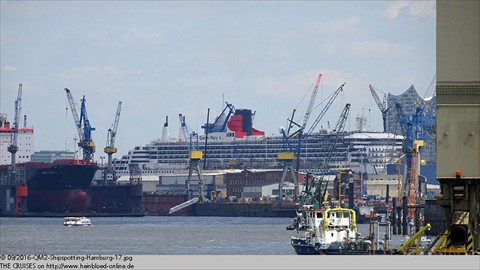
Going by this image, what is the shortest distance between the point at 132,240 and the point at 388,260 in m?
99.9

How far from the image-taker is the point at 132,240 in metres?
116

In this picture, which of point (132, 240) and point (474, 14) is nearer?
point (474, 14)

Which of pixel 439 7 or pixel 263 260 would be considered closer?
pixel 263 260

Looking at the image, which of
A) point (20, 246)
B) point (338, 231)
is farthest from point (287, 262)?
point (20, 246)

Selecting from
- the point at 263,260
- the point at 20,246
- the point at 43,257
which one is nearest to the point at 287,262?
the point at 263,260

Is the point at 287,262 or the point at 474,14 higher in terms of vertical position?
the point at 474,14

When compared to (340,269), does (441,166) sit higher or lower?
higher

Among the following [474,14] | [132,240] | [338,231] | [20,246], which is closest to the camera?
[474,14]

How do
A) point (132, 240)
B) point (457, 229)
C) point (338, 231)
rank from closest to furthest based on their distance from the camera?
point (457, 229), point (338, 231), point (132, 240)

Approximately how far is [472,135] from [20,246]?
80.6 metres

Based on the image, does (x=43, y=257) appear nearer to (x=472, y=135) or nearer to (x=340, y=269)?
(x=340, y=269)

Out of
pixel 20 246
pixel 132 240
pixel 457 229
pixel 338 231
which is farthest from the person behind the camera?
pixel 132 240

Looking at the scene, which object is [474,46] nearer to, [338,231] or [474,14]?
[474,14]

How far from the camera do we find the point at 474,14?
20.2 metres
